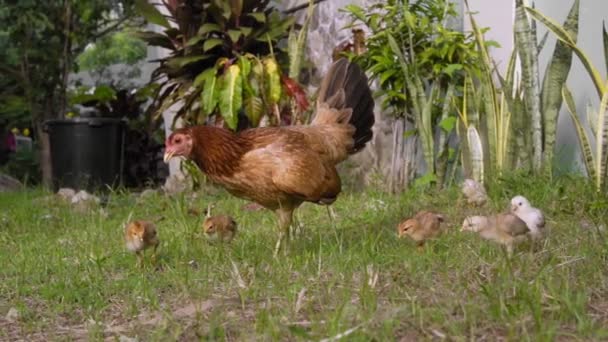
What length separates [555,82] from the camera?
659 cm

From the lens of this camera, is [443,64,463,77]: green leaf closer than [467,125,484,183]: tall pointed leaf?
No

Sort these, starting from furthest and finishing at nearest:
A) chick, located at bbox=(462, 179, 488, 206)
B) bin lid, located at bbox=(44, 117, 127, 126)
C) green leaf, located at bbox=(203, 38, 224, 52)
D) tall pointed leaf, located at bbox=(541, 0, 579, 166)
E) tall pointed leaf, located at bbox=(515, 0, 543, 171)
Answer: bin lid, located at bbox=(44, 117, 127, 126) → green leaf, located at bbox=(203, 38, 224, 52) → tall pointed leaf, located at bbox=(515, 0, 543, 171) → tall pointed leaf, located at bbox=(541, 0, 579, 166) → chick, located at bbox=(462, 179, 488, 206)

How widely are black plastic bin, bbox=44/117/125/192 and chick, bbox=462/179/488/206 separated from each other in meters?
5.35

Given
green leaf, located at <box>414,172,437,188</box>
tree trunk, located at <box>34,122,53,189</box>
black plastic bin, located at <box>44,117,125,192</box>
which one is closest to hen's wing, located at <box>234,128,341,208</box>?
green leaf, located at <box>414,172,437,188</box>

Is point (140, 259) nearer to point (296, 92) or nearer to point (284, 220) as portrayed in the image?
point (284, 220)

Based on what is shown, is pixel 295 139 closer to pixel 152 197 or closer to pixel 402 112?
pixel 402 112

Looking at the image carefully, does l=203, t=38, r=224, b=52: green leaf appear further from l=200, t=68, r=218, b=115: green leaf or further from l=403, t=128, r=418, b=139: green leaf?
l=403, t=128, r=418, b=139: green leaf

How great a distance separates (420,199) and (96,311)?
3603mm

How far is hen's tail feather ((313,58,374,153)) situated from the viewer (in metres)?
5.66

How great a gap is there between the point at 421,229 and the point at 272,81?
3661 mm

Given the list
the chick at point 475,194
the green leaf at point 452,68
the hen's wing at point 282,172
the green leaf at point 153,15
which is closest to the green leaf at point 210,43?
the green leaf at point 153,15

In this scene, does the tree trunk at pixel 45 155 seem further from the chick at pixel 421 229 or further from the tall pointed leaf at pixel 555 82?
the chick at pixel 421 229

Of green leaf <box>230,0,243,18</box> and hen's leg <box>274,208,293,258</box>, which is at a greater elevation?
green leaf <box>230,0,243,18</box>

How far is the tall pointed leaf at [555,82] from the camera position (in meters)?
6.34
